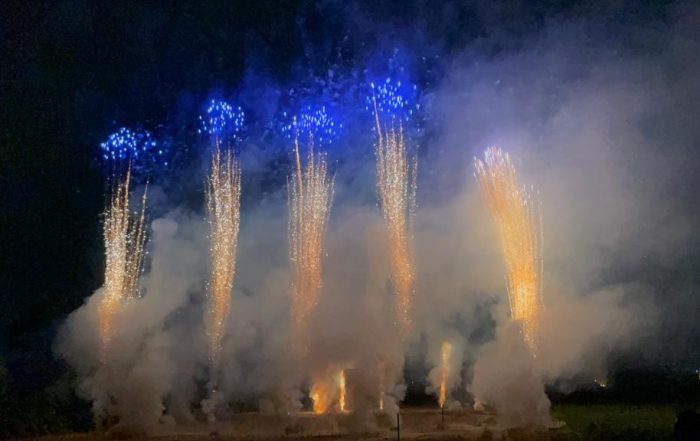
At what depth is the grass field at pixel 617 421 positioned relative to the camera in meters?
17.7

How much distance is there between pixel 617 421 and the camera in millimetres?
23344

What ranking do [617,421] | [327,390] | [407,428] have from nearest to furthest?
[617,421]
[407,428]
[327,390]

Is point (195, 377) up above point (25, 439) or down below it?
above

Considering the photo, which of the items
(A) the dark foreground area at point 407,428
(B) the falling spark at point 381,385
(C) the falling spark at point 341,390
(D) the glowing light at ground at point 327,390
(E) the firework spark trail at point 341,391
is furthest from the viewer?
(D) the glowing light at ground at point 327,390

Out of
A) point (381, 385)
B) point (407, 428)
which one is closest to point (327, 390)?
point (381, 385)

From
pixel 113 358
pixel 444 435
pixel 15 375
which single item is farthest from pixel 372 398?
pixel 15 375

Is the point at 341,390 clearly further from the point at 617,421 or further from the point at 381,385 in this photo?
the point at 617,421

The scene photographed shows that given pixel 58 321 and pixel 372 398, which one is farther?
pixel 58 321

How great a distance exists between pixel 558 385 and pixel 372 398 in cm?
1533

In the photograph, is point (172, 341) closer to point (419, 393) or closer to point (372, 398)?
point (372, 398)

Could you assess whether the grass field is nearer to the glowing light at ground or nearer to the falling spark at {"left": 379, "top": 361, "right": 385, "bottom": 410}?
the falling spark at {"left": 379, "top": 361, "right": 385, "bottom": 410}

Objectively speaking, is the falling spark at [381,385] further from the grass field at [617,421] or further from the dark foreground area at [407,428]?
the grass field at [617,421]

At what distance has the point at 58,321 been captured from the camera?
30750 millimetres

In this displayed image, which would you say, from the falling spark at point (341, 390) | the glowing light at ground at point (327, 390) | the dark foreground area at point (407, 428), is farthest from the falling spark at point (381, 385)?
the glowing light at ground at point (327, 390)
